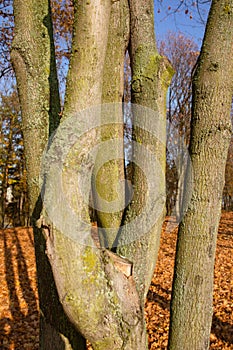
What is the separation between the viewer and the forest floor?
4.51m

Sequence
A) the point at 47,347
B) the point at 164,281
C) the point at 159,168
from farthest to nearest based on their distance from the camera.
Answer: the point at 164,281 → the point at 47,347 → the point at 159,168

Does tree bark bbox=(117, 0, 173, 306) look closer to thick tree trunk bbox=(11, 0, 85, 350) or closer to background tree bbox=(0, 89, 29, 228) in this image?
thick tree trunk bbox=(11, 0, 85, 350)

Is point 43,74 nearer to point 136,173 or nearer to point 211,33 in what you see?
point 136,173

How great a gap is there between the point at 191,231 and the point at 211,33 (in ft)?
4.60

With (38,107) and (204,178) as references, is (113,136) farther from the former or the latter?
(204,178)

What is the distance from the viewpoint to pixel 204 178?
2156 millimetres

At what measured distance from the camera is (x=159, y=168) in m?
1.93

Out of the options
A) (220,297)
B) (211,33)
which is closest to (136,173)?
(211,33)

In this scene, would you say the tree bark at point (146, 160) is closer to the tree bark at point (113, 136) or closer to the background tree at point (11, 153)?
the tree bark at point (113, 136)

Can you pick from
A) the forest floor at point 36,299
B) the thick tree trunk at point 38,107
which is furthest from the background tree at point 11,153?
the thick tree trunk at point 38,107

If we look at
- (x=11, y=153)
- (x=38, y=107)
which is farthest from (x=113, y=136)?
(x=11, y=153)

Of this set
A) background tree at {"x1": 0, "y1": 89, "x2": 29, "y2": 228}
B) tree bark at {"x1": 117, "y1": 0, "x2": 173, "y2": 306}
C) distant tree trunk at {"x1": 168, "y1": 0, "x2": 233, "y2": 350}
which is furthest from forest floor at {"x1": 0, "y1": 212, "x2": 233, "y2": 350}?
background tree at {"x1": 0, "y1": 89, "x2": 29, "y2": 228}

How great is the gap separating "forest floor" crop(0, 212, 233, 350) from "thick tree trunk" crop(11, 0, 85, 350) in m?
2.47

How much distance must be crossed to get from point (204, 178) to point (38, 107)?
123 centimetres
